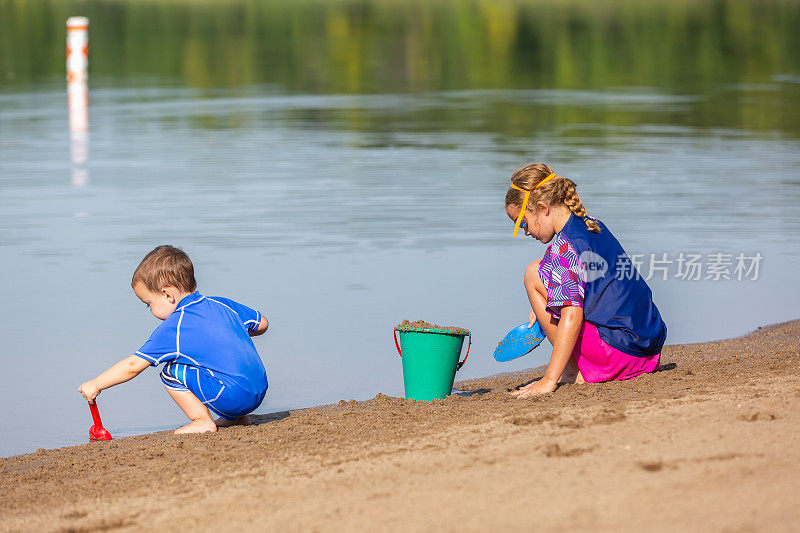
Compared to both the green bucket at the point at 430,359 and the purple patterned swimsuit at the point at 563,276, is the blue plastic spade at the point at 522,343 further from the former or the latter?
the purple patterned swimsuit at the point at 563,276

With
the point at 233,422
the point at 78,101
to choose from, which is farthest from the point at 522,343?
the point at 78,101

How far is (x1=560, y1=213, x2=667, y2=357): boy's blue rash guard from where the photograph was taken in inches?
211

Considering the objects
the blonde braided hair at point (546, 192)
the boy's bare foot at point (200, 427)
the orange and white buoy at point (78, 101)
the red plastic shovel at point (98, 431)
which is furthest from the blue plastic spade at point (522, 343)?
the orange and white buoy at point (78, 101)

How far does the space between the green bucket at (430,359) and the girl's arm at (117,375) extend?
4.06 feet

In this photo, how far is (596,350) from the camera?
18.0ft

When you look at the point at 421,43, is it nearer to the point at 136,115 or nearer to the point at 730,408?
the point at 136,115

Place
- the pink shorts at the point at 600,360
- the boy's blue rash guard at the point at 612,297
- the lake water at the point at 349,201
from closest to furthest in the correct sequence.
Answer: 1. the boy's blue rash guard at the point at 612,297
2. the pink shorts at the point at 600,360
3. the lake water at the point at 349,201

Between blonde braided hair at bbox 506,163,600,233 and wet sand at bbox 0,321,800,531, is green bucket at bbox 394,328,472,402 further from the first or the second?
blonde braided hair at bbox 506,163,600,233

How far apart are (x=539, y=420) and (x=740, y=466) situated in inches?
39.9

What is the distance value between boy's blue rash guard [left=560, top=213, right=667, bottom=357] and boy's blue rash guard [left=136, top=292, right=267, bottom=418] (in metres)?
1.55

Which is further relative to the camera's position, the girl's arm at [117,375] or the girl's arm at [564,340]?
the girl's arm at [564,340]

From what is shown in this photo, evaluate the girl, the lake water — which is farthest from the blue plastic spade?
the lake water

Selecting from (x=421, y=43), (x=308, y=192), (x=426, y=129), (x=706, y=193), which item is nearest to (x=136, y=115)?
(x=426, y=129)

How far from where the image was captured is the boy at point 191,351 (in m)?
5.20
